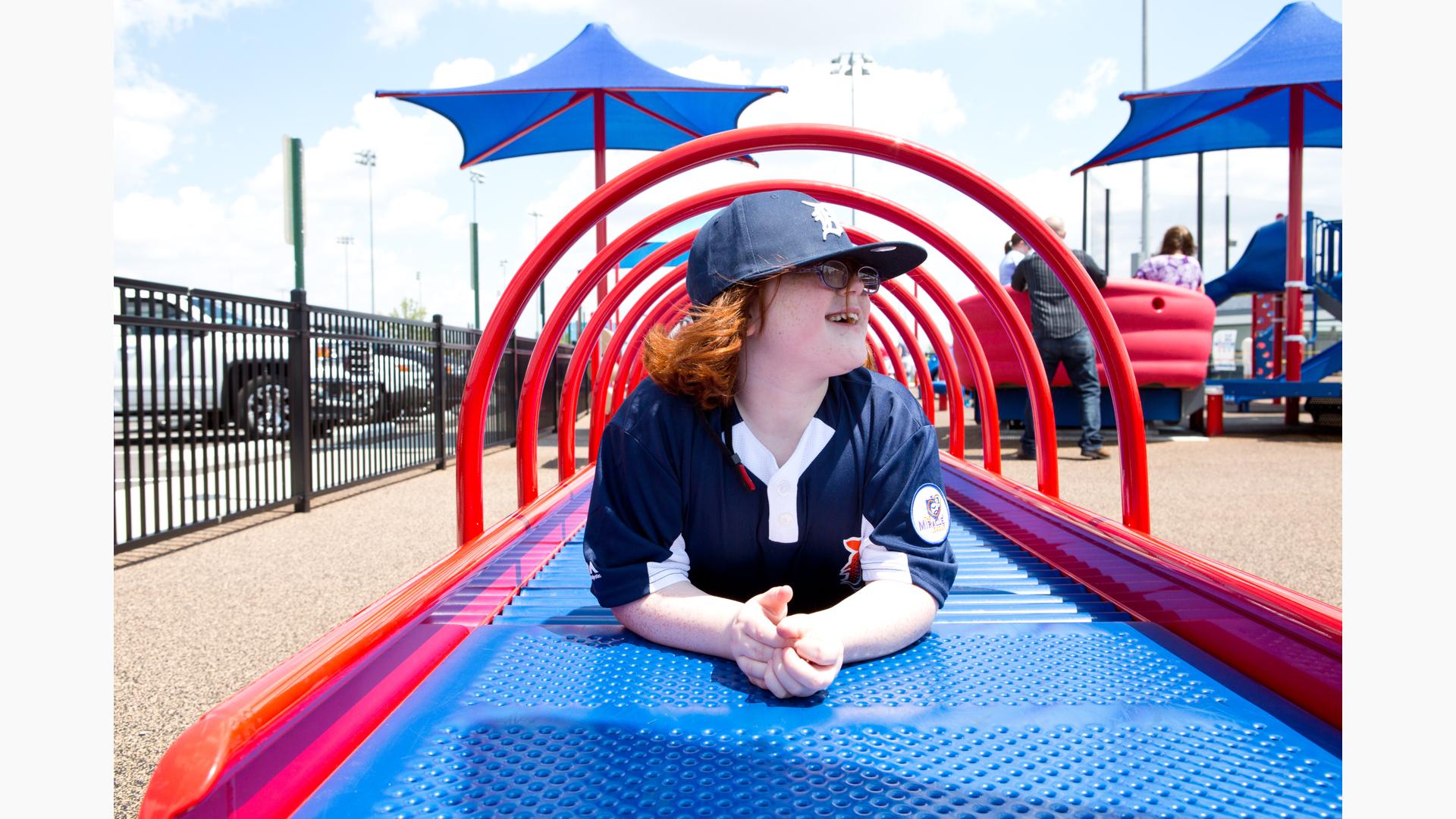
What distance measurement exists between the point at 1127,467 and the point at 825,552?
3.68 ft

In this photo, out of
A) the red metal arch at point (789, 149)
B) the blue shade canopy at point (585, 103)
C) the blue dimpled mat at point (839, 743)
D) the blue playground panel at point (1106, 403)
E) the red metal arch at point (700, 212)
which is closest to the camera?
the blue dimpled mat at point (839, 743)

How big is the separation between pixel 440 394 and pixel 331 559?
153 inches

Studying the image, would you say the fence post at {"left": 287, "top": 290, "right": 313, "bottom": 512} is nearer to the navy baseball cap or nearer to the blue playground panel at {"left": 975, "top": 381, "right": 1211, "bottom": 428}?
the navy baseball cap

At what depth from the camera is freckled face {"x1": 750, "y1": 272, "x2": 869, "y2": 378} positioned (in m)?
1.50

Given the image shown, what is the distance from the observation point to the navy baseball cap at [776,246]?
1476 millimetres

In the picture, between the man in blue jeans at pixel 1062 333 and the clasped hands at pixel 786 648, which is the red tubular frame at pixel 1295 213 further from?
the clasped hands at pixel 786 648

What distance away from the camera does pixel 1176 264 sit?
346 inches

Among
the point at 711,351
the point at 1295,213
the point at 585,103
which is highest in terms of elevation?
the point at 585,103

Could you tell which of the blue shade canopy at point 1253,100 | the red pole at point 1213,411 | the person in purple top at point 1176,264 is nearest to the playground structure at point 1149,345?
the person in purple top at point 1176,264

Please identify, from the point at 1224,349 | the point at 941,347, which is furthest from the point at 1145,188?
the point at 941,347

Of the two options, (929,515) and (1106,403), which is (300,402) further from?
(1106,403)

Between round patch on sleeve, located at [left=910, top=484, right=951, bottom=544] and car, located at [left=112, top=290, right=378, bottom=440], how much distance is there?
3.95m

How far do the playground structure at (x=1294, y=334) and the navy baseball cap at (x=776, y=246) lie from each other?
7.27 meters

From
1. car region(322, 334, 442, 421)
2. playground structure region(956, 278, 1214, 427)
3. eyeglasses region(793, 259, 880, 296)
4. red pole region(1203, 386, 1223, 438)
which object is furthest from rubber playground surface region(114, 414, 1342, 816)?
red pole region(1203, 386, 1223, 438)
